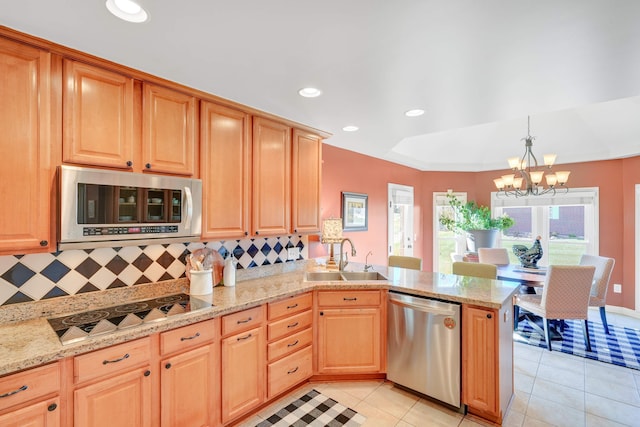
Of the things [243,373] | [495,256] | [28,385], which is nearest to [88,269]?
[28,385]

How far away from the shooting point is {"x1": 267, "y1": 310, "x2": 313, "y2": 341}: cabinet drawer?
231cm

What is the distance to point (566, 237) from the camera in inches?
198

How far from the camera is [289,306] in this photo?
95.6 inches

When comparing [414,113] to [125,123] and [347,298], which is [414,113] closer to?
[347,298]

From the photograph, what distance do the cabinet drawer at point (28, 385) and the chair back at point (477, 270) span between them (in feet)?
10.9

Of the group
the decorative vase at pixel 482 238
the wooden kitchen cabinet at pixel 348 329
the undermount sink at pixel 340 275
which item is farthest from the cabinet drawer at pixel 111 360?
the decorative vase at pixel 482 238

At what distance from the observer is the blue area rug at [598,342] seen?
10.3 feet

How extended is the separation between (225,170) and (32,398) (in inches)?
66.3

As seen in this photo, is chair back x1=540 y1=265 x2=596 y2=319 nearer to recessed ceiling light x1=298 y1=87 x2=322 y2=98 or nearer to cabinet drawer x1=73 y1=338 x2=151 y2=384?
recessed ceiling light x1=298 y1=87 x2=322 y2=98

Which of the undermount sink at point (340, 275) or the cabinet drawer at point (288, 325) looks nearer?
the cabinet drawer at point (288, 325)

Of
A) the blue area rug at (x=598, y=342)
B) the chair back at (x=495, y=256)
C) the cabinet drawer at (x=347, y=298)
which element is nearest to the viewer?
the cabinet drawer at (x=347, y=298)

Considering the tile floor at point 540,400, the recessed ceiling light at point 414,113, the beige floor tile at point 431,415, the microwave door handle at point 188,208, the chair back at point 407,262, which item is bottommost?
the beige floor tile at point 431,415

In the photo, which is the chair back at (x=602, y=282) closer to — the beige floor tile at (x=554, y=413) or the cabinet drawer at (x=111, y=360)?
the beige floor tile at (x=554, y=413)

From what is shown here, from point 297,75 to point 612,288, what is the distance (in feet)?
18.5
